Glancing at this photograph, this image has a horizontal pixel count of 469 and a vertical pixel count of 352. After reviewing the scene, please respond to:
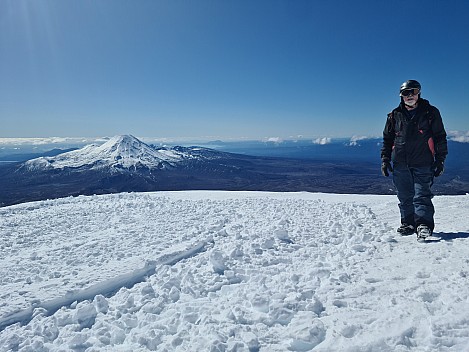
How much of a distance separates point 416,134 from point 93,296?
6878 mm

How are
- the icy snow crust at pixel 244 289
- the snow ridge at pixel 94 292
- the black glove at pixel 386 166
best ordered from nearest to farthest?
the icy snow crust at pixel 244 289 < the snow ridge at pixel 94 292 < the black glove at pixel 386 166

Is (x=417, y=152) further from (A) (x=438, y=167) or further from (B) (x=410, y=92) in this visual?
(B) (x=410, y=92)

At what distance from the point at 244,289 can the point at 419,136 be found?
15.3ft

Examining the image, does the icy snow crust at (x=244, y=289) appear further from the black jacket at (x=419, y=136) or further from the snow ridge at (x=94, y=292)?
the black jacket at (x=419, y=136)

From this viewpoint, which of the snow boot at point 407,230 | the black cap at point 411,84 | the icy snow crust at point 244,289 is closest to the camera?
the icy snow crust at point 244,289

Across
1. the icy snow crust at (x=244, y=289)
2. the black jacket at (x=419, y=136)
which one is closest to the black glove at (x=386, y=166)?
the black jacket at (x=419, y=136)

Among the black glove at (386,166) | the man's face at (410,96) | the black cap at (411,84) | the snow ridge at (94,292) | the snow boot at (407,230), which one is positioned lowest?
the snow ridge at (94,292)

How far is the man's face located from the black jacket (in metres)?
0.18

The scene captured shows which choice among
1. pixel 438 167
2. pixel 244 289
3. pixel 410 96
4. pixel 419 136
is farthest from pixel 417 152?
pixel 244 289

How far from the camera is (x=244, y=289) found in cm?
471

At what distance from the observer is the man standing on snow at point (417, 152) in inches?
233

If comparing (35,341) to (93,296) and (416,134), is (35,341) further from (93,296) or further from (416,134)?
(416,134)

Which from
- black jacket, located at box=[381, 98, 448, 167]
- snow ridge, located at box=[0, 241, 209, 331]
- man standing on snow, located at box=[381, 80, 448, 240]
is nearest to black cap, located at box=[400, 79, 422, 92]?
man standing on snow, located at box=[381, 80, 448, 240]

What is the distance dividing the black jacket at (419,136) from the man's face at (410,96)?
0.18 meters
